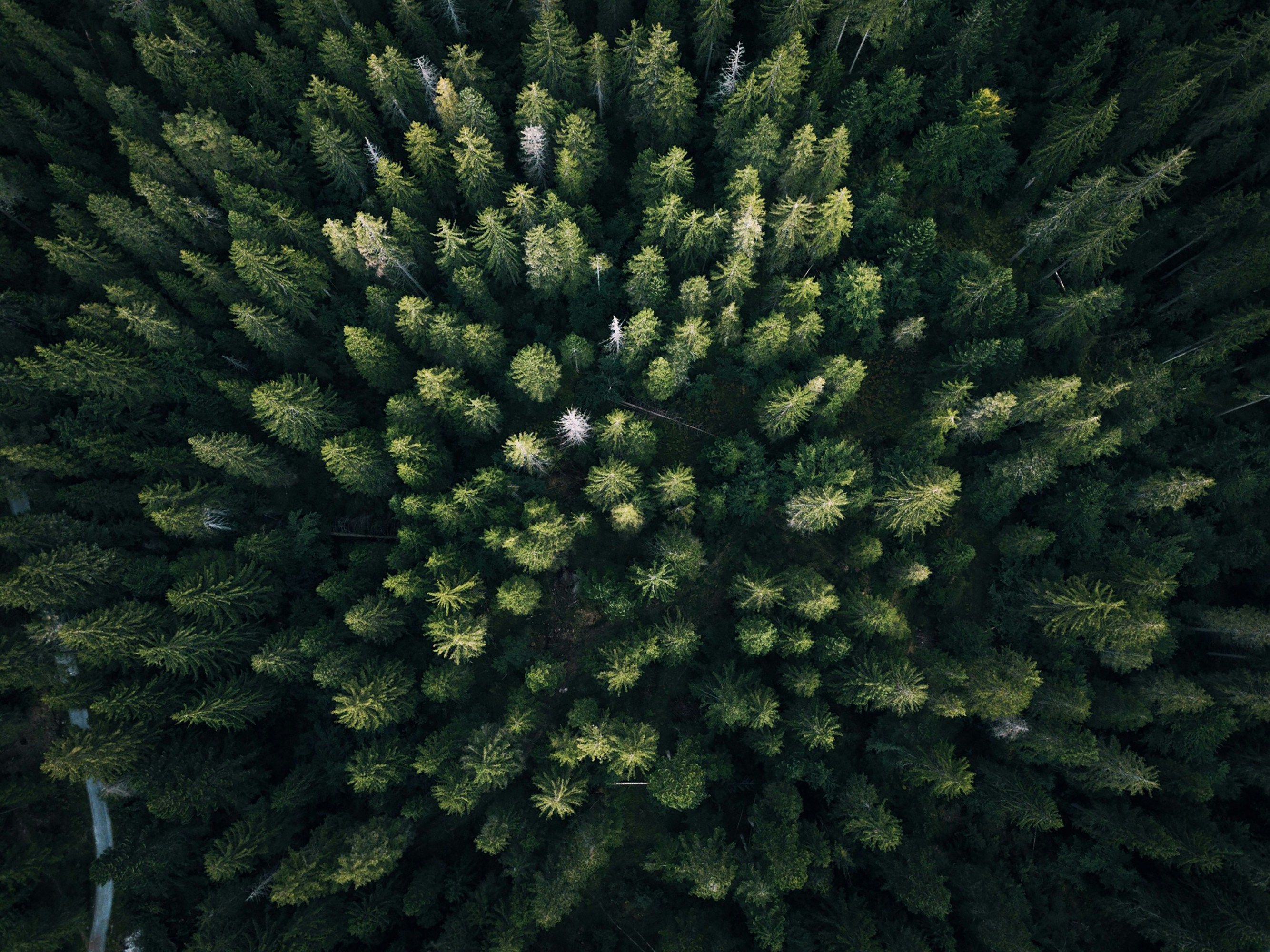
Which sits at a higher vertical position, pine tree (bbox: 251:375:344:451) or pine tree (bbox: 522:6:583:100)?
pine tree (bbox: 522:6:583:100)

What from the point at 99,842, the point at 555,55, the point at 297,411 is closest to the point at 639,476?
the point at 297,411

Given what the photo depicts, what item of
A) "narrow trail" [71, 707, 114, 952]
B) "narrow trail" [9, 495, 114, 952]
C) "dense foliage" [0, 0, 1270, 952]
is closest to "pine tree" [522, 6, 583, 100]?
"dense foliage" [0, 0, 1270, 952]

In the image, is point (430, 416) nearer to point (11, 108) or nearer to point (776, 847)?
point (776, 847)

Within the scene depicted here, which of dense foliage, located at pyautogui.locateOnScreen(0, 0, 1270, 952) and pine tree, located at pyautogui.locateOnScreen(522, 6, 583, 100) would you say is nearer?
dense foliage, located at pyautogui.locateOnScreen(0, 0, 1270, 952)

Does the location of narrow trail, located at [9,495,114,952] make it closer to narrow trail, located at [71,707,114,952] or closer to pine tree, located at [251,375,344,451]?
narrow trail, located at [71,707,114,952]

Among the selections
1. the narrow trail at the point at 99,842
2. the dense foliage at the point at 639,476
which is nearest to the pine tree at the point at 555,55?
the dense foliage at the point at 639,476

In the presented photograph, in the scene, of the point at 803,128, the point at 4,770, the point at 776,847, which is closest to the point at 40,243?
the point at 4,770

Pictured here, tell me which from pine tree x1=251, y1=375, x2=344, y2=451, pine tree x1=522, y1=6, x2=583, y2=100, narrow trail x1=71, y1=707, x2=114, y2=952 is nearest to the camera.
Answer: pine tree x1=251, y1=375, x2=344, y2=451

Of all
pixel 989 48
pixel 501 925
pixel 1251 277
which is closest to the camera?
pixel 501 925
